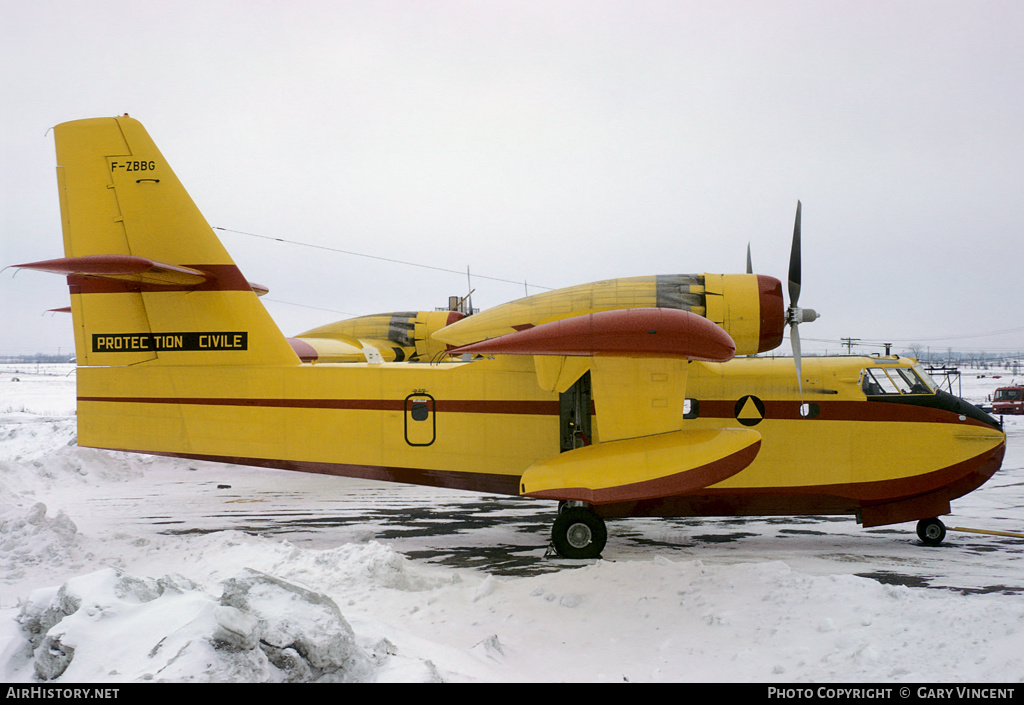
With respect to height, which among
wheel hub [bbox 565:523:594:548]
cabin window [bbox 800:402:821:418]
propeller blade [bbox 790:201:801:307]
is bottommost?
wheel hub [bbox 565:523:594:548]

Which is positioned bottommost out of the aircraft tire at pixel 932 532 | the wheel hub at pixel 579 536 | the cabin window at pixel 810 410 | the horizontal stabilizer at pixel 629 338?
the aircraft tire at pixel 932 532

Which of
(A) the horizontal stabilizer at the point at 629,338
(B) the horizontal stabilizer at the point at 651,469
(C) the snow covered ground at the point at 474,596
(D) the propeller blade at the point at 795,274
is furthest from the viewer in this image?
(D) the propeller blade at the point at 795,274

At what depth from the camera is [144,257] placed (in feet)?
27.2

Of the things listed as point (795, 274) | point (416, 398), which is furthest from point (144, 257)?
point (795, 274)

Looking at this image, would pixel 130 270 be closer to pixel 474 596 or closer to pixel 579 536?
pixel 474 596

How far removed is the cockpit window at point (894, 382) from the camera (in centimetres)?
839

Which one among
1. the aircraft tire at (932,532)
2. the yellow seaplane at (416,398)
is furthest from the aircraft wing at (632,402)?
the aircraft tire at (932,532)

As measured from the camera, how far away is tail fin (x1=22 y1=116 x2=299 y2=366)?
845 cm

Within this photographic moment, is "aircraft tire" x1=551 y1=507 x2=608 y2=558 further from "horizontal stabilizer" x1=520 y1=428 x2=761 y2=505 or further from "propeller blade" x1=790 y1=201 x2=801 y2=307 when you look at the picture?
"propeller blade" x1=790 y1=201 x2=801 y2=307

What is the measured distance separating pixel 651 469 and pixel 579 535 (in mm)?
1373

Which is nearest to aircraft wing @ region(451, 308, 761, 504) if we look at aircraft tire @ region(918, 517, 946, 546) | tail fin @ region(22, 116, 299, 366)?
aircraft tire @ region(918, 517, 946, 546)

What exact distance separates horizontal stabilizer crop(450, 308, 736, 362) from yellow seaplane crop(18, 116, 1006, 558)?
3.85 feet

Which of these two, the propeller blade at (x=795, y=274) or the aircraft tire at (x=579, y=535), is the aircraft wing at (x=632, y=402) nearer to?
the aircraft tire at (x=579, y=535)

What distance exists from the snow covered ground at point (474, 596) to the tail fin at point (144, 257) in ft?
8.30
